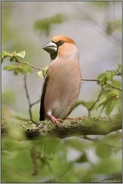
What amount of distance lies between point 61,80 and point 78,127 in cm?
53

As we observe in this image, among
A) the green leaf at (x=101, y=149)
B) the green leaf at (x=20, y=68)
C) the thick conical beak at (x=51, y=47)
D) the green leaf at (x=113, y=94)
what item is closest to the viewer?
the green leaf at (x=101, y=149)

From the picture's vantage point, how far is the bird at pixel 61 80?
7.81 feet

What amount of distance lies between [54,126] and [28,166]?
32cm

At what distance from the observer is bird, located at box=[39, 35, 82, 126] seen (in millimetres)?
2381

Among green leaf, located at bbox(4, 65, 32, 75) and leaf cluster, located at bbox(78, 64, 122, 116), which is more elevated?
green leaf, located at bbox(4, 65, 32, 75)

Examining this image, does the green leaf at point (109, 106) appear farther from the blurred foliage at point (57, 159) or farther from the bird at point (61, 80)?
the bird at point (61, 80)

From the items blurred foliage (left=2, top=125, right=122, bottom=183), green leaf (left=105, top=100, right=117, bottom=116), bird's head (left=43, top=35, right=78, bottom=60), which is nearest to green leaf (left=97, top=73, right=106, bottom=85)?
green leaf (left=105, top=100, right=117, bottom=116)

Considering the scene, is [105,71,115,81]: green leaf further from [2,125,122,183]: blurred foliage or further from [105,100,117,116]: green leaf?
[2,125,122,183]: blurred foliage

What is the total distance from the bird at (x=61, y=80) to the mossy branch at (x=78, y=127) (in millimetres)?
399

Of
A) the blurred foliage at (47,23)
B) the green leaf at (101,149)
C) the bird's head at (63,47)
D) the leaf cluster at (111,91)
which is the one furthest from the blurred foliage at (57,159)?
the blurred foliage at (47,23)

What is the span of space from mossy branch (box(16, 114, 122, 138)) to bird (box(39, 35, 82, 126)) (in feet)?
1.31

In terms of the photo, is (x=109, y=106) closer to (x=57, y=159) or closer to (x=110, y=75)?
(x=110, y=75)

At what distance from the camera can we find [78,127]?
1.92m

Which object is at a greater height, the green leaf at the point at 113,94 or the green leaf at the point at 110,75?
the green leaf at the point at 110,75
